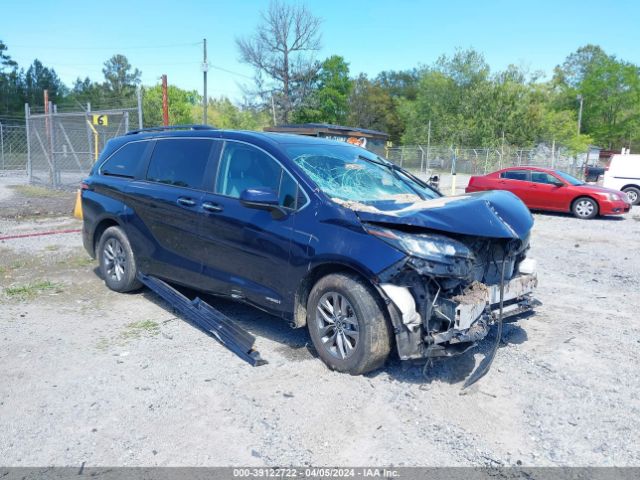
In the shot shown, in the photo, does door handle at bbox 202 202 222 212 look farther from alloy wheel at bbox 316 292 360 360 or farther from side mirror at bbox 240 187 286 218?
alloy wheel at bbox 316 292 360 360

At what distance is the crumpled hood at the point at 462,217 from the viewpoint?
3754 millimetres

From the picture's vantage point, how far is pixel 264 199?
4.26m

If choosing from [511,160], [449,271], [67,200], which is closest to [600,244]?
[449,271]

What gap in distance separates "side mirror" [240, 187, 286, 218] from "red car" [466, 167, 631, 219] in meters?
12.4

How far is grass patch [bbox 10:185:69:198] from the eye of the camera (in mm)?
16062

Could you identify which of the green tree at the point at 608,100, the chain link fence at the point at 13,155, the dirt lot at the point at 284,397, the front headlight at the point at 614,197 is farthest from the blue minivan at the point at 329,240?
the green tree at the point at 608,100

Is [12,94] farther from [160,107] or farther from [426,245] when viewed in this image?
[426,245]

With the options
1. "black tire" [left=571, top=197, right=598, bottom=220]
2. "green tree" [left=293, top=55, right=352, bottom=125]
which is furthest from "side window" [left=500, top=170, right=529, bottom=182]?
"green tree" [left=293, top=55, right=352, bottom=125]

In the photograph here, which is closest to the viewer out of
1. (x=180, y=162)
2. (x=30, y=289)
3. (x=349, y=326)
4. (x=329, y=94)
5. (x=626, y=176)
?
(x=349, y=326)

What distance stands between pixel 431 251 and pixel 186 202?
2.51 metres

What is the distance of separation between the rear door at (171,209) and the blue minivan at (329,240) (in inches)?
0.6

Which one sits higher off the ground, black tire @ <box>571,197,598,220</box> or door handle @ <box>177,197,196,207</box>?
door handle @ <box>177,197,196,207</box>

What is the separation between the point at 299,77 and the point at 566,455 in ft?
155

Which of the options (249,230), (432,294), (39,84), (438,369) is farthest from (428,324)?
(39,84)
